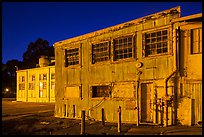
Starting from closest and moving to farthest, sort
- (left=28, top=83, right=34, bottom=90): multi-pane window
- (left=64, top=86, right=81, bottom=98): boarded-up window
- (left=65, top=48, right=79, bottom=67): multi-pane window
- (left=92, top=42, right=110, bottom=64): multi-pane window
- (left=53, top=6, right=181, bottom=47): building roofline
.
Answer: (left=53, top=6, right=181, bottom=47): building roofline, (left=92, top=42, right=110, bottom=64): multi-pane window, (left=64, top=86, right=81, bottom=98): boarded-up window, (left=65, top=48, right=79, bottom=67): multi-pane window, (left=28, top=83, right=34, bottom=90): multi-pane window

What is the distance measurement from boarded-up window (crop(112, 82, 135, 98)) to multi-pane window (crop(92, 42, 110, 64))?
207cm

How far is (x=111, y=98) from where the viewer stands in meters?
16.3

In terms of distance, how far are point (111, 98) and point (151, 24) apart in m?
5.15

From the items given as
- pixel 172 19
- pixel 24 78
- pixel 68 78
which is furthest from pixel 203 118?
pixel 24 78

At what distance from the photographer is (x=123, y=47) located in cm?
1617

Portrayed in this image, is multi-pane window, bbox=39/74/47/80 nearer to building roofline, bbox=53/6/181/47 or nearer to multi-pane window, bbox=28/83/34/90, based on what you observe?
multi-pane window, bbox=28/83/34/90

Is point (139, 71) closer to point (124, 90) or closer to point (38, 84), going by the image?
point (124, 90)

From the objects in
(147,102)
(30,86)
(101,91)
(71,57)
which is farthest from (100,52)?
(30,86)

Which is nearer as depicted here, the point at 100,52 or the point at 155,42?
the point at 155,42

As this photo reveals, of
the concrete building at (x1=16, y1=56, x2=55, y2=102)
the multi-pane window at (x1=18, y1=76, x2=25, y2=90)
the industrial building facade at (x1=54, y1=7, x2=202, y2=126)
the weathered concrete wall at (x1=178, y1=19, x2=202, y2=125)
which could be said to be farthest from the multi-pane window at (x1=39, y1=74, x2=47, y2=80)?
the weathered concrete wall at (x1=178, y1=19, x2=202, y2=125)

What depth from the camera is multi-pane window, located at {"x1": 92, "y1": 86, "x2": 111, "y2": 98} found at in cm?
1669

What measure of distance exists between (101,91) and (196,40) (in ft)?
22.9

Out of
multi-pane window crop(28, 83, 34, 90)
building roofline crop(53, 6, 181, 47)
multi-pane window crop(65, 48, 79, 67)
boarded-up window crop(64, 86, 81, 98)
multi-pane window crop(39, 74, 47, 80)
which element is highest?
building roofline crop(53, 6, 181, 47)

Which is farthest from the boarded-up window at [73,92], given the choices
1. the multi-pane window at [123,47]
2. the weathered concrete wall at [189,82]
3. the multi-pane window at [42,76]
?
the multi-pane window at [42,76]
